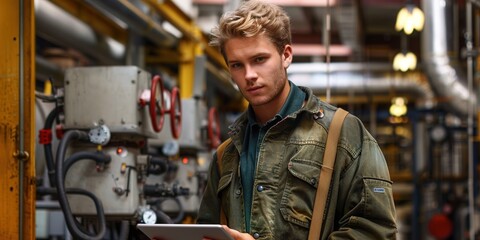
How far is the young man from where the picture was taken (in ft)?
8.68

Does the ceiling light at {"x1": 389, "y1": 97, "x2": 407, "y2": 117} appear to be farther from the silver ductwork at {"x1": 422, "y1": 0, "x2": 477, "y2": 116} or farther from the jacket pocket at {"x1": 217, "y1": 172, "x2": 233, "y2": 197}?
the jacket pocket at {"x1": 217, "y1": 172, "x2": 233, "y2": 197}

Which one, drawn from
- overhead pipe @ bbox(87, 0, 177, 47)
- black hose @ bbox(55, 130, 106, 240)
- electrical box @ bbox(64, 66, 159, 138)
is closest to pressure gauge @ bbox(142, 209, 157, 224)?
black hose @ bbox(55, 130, 106, 240)

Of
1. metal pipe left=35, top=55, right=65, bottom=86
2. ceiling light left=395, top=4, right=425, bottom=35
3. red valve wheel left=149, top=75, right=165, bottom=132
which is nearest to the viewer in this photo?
red valve wheel left=149, top=75, right=165, bottom=132

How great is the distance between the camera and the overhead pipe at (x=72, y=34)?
25.3 feet

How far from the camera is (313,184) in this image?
268 cm

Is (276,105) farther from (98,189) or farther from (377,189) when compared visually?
(98,189)

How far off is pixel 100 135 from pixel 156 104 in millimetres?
681

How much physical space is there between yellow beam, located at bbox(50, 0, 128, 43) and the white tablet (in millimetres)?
5083

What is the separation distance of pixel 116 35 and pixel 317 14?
197 inches

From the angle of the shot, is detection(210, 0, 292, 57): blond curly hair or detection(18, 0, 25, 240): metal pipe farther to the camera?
detection(18, 0, 25, 240): metal pipe

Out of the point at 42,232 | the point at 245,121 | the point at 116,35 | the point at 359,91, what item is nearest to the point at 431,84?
the point at 359,91

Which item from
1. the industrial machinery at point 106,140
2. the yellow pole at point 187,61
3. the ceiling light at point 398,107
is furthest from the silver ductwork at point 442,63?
the industrial machinery at point 106,140

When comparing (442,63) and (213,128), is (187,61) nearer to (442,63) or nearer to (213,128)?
(213,128)

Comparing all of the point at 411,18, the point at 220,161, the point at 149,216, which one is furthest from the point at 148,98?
the point at 411,18
